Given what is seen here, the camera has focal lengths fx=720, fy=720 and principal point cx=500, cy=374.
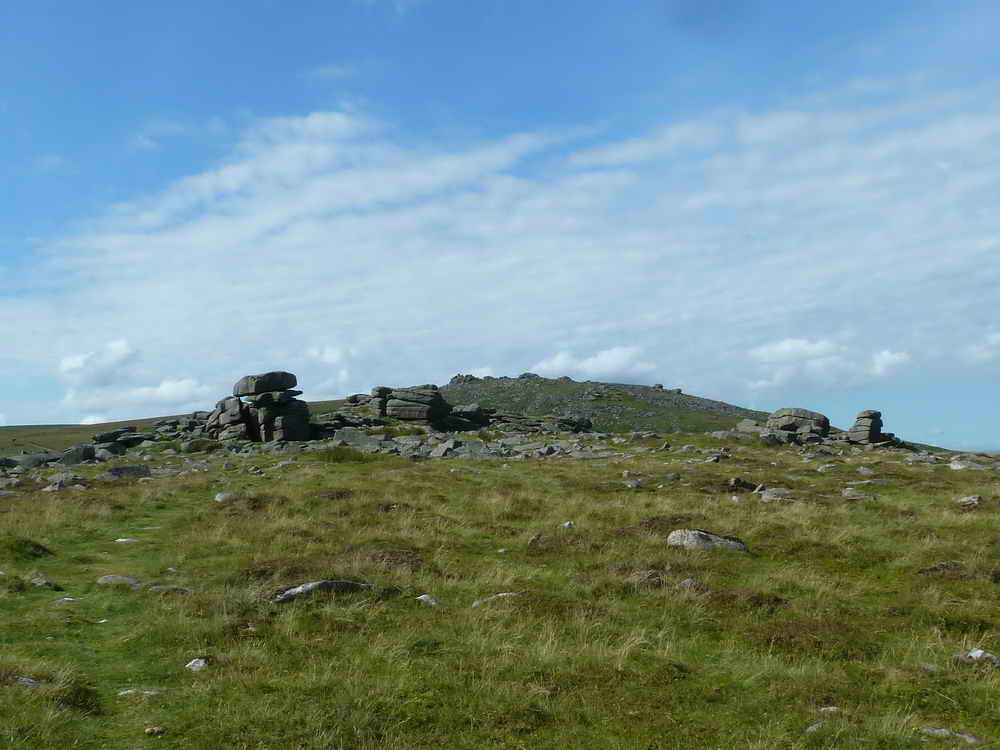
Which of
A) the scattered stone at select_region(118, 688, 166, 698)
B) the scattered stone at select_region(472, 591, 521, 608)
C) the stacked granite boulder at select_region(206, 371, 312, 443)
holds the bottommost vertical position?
the scattered stone at select_region(118, 688, 166, 698)

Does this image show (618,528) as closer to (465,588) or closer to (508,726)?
(465,588)

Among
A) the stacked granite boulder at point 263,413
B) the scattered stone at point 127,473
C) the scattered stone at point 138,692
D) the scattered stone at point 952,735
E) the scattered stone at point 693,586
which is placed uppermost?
the stacked granite boulder at point 263,413

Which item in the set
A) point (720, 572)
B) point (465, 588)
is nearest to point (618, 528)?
point (720, 572)

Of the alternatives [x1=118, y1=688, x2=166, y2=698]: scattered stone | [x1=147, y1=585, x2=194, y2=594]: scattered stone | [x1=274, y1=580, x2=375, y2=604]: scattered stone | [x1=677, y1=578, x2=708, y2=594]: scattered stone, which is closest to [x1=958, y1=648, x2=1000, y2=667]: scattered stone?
[x1=677, y1=578, x2=708, y2=594]: scattered stone

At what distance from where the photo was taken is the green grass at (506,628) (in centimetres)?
801

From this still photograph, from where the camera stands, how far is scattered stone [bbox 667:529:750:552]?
638 inches

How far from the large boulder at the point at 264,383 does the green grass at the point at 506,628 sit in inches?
1311

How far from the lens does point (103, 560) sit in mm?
16297

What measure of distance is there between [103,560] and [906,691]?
15.8 m

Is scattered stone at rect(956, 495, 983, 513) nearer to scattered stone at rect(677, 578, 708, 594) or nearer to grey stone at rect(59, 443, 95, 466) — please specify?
scattered stone at rect(677, 578, 708, 594)

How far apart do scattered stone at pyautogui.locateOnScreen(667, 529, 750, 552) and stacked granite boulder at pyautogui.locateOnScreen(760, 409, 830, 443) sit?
37080 millimetres

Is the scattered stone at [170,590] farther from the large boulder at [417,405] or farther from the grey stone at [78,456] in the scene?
the large boulder at [417,405]

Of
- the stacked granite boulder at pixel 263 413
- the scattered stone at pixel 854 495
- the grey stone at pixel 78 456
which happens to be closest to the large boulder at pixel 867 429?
the scattered stone at pixel 854 495

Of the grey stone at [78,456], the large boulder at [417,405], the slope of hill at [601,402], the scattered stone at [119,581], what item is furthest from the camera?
the slope of hill at [601,402]
